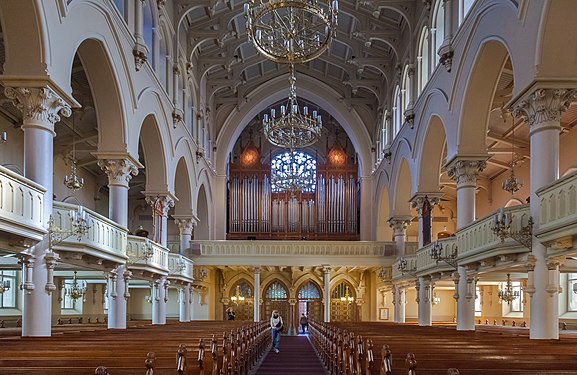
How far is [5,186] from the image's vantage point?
11.2m

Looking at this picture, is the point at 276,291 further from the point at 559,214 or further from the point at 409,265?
the point at 559,214

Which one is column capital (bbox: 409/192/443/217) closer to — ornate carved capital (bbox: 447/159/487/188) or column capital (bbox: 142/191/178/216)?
ornate carved capital (bbox: 447/159/487/188)

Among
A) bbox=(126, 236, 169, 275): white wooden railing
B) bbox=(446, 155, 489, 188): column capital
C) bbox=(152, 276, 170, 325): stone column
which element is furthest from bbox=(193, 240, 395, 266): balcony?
bbox=(446, 155, 489, 188): column capital

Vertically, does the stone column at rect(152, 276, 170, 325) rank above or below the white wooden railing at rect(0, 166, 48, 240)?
below

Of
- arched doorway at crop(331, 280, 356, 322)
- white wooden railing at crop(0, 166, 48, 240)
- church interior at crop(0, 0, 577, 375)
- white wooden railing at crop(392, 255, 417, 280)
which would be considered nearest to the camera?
white wooden railing at crop(0, 166, 48, 240)

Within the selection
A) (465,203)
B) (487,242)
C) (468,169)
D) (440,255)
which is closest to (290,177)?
(440,255)

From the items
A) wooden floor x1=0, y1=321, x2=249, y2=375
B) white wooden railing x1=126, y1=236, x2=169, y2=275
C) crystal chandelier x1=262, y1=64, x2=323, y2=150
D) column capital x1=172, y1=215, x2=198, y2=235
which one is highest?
crystal chandelier x1=262, y1=64, x2=323, y2=150

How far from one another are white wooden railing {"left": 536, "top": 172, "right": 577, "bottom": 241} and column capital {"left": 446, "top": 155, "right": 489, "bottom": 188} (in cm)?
579

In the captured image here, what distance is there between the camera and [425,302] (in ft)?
79.2

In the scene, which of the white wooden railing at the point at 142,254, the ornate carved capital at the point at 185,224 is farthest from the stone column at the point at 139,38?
the ornate carved capital at the point at 185,224

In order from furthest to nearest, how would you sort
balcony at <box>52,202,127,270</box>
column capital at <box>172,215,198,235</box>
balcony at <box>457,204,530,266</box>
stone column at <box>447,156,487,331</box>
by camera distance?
column capital at <box>172,215,198,235</box> → stone column at <box>447,156,487,331</box> → balcony at <box>52,202,127,270</box> → balcony at <box>457,204,530,266</box>

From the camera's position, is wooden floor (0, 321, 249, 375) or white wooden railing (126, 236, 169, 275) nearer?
wooden floor (0, 321, 249, 375)

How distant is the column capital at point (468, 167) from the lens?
18734mm

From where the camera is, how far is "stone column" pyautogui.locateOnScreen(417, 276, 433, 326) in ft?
78.6
